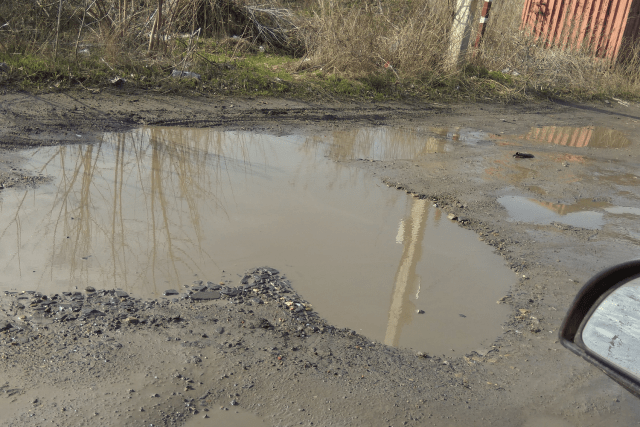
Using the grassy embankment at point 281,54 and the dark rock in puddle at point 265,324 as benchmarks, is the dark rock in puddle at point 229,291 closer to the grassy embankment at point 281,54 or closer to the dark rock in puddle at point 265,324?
the dark rock in puddle at point 265,324

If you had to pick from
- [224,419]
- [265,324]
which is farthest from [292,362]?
[224,419]

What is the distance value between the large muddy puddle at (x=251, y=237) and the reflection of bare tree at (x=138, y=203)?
0.5 inches

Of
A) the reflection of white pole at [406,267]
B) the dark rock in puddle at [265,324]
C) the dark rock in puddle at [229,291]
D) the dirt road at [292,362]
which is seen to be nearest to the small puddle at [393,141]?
the reflection of white pole at [406,267]

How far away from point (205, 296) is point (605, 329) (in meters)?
2.22

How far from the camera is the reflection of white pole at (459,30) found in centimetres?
1020

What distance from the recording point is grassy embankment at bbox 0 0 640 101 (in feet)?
25.5

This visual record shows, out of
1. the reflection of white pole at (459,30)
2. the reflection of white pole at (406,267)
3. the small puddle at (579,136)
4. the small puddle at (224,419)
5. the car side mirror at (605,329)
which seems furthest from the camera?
the reflection of white pole at (459,30)

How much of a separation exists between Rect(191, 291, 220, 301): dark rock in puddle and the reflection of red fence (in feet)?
40.2

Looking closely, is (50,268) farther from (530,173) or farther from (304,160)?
(530,173)

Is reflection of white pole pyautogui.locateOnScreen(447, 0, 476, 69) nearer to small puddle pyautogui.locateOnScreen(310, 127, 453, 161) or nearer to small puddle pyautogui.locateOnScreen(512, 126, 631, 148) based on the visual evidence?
small puddle pyautogui.locateOnScreen(512, 126, 631, 148)

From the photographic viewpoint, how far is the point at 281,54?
35.4ft

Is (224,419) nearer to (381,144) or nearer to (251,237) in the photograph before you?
(251,237)

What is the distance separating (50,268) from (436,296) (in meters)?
2.40

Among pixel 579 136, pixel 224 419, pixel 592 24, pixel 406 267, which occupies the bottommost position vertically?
pixel 224 419
